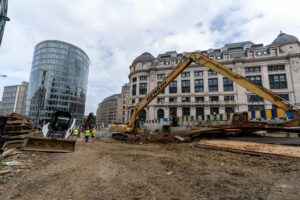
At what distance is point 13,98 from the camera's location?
95250mm

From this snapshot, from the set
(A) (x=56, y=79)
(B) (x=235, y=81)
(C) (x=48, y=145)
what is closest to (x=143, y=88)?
(B) (x=235, y=81)

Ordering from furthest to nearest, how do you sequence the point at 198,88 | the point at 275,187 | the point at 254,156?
the point at 198,88 < the point at 254,156 < the point at 275,187

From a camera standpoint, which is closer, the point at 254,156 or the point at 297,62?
the point at 254,156

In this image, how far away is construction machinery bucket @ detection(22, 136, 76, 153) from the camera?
739 cm

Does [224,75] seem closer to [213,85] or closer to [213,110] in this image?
[213,110]

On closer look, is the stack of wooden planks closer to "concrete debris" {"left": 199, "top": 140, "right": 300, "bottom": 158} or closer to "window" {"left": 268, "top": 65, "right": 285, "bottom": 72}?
"concrete debris" {"left": 199, "top": 140, "right": 300, "bottom": 158}

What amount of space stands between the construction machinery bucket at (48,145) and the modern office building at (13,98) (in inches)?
4384

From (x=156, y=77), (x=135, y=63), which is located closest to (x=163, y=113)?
(x=156, y=77)

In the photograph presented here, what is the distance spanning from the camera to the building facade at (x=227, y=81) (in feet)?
115

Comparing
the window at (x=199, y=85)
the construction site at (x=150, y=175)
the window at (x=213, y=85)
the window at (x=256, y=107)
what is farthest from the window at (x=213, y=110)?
the construction site at (x=150, y=175)

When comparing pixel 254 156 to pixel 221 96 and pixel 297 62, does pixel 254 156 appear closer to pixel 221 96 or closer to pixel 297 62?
pixel 221 96

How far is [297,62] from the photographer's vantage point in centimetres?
3425

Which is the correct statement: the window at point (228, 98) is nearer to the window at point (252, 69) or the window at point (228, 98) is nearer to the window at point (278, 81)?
the window at point (252, 69)

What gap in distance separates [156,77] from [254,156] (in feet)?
126
